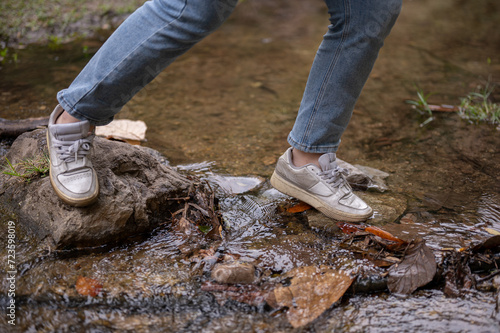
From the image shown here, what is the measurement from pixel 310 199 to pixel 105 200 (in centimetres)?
94

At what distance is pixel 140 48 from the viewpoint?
153 cm

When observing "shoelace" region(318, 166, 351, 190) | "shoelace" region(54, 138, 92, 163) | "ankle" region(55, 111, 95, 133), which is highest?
"ankle" region(55, 111, 95, 133)

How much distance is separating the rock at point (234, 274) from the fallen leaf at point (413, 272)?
523mm

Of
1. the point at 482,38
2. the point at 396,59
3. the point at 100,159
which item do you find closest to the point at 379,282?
the point at 100,159

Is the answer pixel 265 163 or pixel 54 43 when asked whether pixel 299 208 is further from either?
pixel 54 43

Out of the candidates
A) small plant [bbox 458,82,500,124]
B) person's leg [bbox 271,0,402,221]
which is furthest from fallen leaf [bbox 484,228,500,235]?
small plant [bbox 458,82,500,124]

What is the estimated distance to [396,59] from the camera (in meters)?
4.43

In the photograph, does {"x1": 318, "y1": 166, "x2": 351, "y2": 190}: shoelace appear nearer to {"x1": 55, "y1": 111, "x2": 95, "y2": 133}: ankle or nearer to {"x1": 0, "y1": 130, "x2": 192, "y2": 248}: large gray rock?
{"x1": 0, "y1": 130, "x2": 192, "y2": 248}: large gray rock

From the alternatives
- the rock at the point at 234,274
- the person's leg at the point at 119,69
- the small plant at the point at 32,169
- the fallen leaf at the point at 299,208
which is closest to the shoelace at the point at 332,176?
the fallen leaf at the point at 299,208

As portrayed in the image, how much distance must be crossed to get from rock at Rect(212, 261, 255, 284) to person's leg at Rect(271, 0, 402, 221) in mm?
588

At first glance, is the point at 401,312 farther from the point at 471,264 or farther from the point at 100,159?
the point at 100,159

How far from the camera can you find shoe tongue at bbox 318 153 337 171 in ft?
6.52

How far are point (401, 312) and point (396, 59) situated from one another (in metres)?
3.50

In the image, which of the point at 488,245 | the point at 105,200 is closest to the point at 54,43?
the point at 105,200
